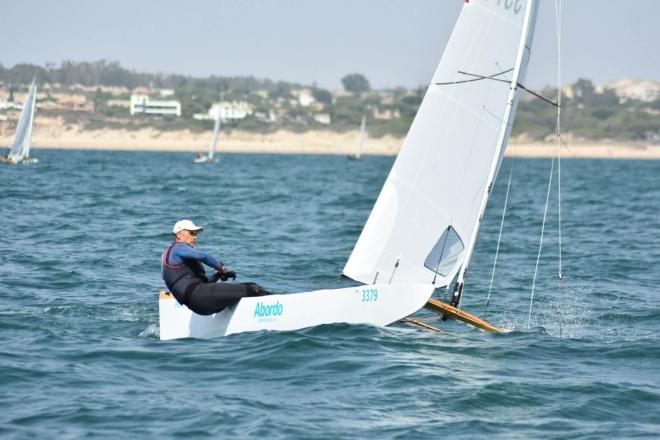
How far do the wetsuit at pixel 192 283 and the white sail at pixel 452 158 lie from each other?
160 centimetres

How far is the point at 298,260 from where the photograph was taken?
17250 mm

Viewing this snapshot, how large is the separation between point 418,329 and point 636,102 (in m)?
162

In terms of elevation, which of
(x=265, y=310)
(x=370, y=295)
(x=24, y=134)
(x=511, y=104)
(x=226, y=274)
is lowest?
(x=265, y=310)

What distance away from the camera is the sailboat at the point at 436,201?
10477 millimetres

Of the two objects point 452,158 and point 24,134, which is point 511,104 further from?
point 24,134

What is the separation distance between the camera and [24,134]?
4806 centimetres

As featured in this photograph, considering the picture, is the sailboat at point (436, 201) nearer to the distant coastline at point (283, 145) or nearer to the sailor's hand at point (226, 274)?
the sailor's hand at point (226, 274)

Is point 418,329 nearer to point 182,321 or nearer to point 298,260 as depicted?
point 182,321

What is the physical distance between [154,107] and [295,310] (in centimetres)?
13863

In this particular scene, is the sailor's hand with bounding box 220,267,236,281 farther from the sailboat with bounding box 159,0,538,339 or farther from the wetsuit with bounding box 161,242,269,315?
the sailboat with bounding box 159,0,538,339

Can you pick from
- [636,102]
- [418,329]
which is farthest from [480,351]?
[636,102]

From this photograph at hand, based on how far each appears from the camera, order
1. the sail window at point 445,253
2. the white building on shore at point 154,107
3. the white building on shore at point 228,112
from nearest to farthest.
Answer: the sail window at point 445,253
the white building on shore at point 154,107
the white building on shore at point 228,112

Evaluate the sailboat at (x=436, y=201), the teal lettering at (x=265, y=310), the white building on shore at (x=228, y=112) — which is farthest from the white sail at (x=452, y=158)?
the white building on shore at (x=228, y=112)

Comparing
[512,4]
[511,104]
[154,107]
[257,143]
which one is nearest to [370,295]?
[511,104]
